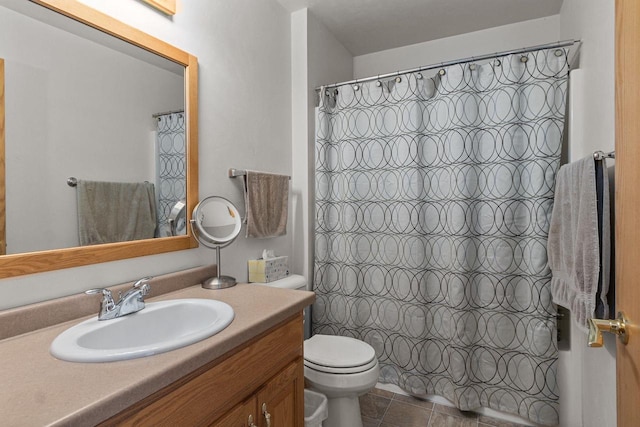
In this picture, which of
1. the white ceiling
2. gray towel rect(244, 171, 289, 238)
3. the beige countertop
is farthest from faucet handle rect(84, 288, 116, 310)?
the white ceiling

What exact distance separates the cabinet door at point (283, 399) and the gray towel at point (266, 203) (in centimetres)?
80

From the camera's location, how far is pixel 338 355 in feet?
5.70

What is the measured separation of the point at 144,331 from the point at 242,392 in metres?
0.39

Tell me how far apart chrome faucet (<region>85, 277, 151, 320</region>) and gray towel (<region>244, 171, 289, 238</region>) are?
0.74 m

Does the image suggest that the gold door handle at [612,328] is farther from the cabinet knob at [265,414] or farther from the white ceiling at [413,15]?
the white ceiling at [413,15]

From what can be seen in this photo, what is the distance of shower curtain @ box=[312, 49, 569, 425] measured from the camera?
1818 millimetres

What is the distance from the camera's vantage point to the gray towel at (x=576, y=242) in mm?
1233

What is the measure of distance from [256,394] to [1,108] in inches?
43.3

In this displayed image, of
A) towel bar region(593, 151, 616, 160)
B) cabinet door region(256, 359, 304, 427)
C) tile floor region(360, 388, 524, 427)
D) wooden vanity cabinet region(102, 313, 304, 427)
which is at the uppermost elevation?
towel bar region(593, 151, 616, 160)

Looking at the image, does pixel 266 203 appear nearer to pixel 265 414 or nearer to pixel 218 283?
pixel 218 283

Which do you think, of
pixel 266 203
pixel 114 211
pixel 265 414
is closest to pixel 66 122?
pixel 114 211

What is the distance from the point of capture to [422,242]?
2.09m

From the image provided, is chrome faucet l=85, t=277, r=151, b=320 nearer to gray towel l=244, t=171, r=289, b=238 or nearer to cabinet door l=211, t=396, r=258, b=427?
cabinet door l=211, t=396, r=258, b=427

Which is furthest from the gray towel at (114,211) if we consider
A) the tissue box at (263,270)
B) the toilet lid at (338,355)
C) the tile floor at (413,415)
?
the tile floor at (413,415)
